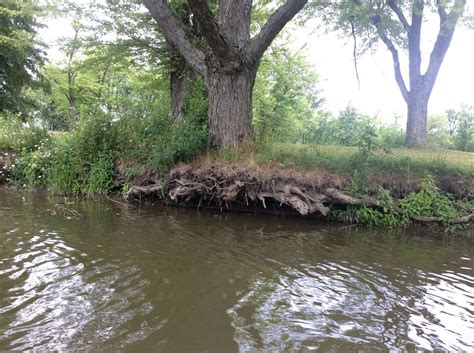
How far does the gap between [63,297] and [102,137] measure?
7.96 m

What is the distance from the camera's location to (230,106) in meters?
9.42

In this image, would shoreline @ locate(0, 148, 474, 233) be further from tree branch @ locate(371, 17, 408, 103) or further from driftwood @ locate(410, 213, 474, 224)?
tree branch @ locate(371, 17, 408, 103)

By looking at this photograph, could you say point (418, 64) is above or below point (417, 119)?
above

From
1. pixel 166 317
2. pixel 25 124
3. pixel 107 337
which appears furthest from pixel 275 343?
pixel 25 124

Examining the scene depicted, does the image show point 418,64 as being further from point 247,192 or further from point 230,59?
point 247,192

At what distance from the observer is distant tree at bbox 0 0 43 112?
14.9 m

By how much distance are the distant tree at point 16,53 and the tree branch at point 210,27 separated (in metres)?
10.3

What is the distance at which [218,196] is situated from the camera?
860 cm

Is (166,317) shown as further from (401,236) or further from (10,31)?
(10,31)

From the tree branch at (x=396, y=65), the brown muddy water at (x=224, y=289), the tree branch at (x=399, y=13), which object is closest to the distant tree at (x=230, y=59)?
the brown muddy water at (x=224, y=289)

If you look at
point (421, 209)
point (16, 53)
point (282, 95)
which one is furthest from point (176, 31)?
point (282, 95)

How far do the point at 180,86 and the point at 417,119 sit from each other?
9395 mm

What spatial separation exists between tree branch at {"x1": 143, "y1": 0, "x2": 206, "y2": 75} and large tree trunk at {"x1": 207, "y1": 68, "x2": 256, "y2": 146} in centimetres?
59

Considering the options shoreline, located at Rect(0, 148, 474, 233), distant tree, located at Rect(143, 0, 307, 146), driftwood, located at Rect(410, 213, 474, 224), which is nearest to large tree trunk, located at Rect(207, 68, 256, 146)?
distant tree, located at Rect(143, 0, 307, 146)
